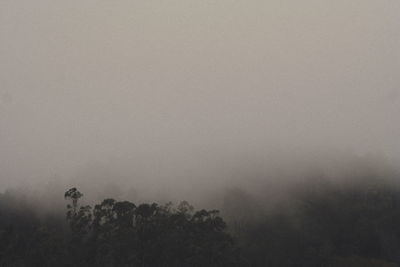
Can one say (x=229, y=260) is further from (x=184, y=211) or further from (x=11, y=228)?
(x=11, y=228)

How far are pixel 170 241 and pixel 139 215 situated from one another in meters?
14.9

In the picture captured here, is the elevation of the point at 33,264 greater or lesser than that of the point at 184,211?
lesser

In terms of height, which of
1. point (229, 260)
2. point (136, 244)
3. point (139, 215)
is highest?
point (139, 215)

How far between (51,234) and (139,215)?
78.0ft

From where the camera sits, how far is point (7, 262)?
12750 cm

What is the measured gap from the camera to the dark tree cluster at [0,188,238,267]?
391 feet

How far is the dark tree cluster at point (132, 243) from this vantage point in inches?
4695

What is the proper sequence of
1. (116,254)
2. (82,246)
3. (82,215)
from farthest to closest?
(82,215) → (82,246) → (116,254)

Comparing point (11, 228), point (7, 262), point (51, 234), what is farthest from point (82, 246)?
point (11, 228)

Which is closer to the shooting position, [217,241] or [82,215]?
[217,241]

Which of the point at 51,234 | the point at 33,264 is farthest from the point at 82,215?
the point at 33,264

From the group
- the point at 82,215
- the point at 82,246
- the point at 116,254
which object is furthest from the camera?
the point at 82,215

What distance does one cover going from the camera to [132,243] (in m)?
119

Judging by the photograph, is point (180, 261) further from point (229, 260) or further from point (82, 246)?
point (82, 246)
